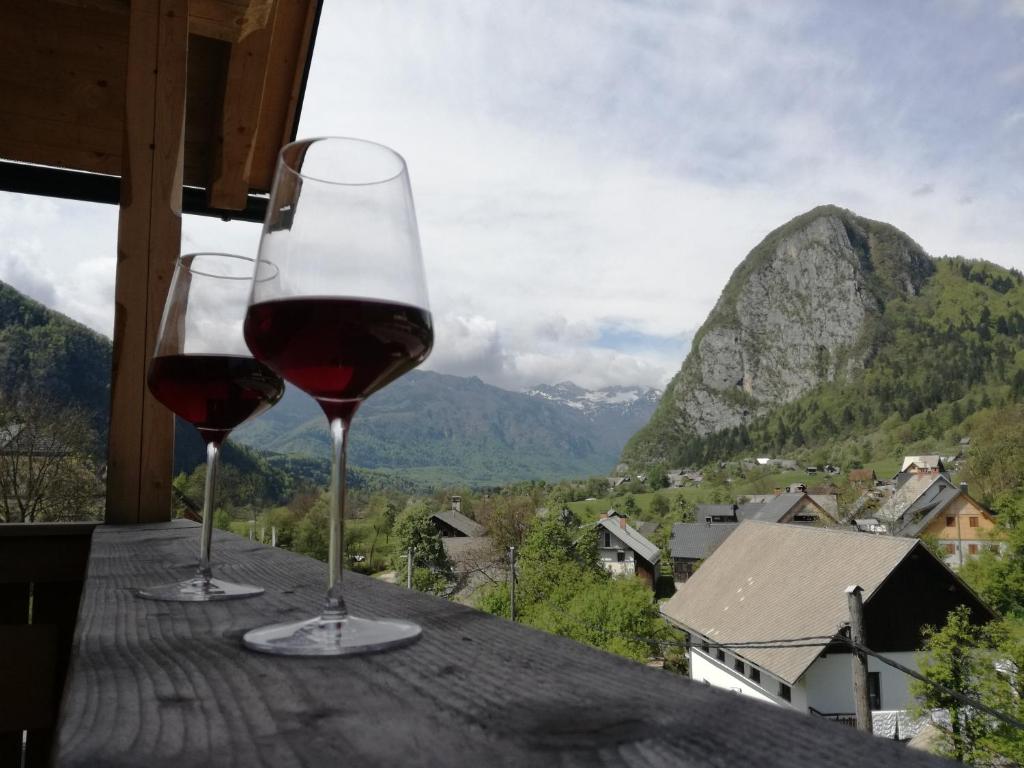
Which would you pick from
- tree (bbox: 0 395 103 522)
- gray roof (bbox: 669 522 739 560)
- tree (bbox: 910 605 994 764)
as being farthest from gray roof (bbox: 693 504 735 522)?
tree (bbox: 0 395 103 522)

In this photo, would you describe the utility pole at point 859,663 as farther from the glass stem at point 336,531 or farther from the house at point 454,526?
the house at point 454,526

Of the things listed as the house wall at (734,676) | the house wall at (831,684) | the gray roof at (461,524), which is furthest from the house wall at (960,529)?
the house wall at (831,684)

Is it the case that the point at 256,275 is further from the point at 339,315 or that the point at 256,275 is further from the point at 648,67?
the point at 648,67

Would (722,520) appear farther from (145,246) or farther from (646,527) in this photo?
(145,246)

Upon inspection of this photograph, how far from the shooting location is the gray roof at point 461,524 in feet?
143

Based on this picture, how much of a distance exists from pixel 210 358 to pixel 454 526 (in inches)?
1732

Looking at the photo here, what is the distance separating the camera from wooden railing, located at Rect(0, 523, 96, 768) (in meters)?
1.23

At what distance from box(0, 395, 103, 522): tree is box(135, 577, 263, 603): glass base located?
12081 millimetres

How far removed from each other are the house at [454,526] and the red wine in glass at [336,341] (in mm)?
42289

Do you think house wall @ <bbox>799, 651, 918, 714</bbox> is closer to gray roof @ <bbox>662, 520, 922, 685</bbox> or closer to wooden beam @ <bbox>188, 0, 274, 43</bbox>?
gray roof @ <bbox>662, 520, 922, 685</bbox>

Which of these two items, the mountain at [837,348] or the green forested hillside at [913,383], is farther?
the mountain at [837,348]

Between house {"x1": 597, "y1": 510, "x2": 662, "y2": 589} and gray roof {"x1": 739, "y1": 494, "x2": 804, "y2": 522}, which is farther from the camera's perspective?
gray roof {"x1": 739, "y1": 494, "x2": 804, "y2": 522}

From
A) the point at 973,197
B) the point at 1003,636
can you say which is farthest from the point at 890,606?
the point at 973,197

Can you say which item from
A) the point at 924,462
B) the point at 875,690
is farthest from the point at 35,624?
the point at 924,462
